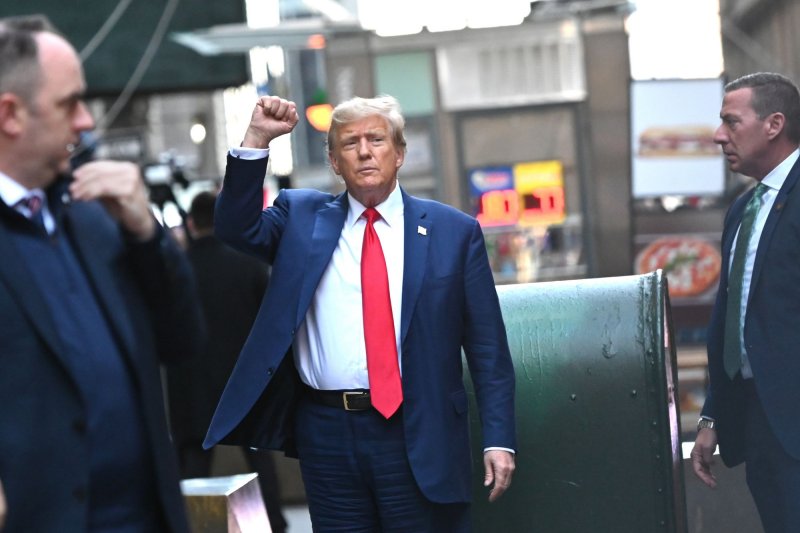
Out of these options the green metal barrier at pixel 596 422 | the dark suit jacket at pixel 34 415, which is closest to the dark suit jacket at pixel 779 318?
the green metal barrier at pixel 596 422

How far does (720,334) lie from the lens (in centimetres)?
526

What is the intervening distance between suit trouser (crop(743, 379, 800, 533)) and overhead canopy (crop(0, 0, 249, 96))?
9.83 m

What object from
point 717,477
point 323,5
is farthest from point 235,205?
point 323,5

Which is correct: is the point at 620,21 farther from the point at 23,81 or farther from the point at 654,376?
the point at 23,81

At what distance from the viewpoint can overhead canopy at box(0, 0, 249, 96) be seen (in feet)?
46.5

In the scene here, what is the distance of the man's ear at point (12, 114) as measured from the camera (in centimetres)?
280

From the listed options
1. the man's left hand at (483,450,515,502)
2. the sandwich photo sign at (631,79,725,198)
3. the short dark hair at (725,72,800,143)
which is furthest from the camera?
the sandwich photo sign at (631,79,725,198)

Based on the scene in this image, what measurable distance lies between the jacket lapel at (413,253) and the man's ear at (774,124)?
133 centimetres

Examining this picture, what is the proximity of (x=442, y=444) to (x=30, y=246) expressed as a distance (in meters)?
1.87

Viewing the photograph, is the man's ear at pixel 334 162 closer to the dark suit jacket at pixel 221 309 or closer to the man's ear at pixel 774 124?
the man's ear at pixel 774 124

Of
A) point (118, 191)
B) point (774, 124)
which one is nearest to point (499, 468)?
point (774, 124)

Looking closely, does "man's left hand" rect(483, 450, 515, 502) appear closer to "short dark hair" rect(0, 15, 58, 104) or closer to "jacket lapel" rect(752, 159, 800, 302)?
"jacket lapel" rect(752, 159, 800, 302)

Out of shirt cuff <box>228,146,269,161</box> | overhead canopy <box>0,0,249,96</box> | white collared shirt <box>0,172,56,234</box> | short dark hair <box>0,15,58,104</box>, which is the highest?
overhead canopy <box>0,0,249,96</box>

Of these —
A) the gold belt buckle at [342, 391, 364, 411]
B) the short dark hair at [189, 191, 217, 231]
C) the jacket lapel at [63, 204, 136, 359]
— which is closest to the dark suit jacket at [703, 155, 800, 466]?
the gold belt buckle at [342, 391, 364, 411]
